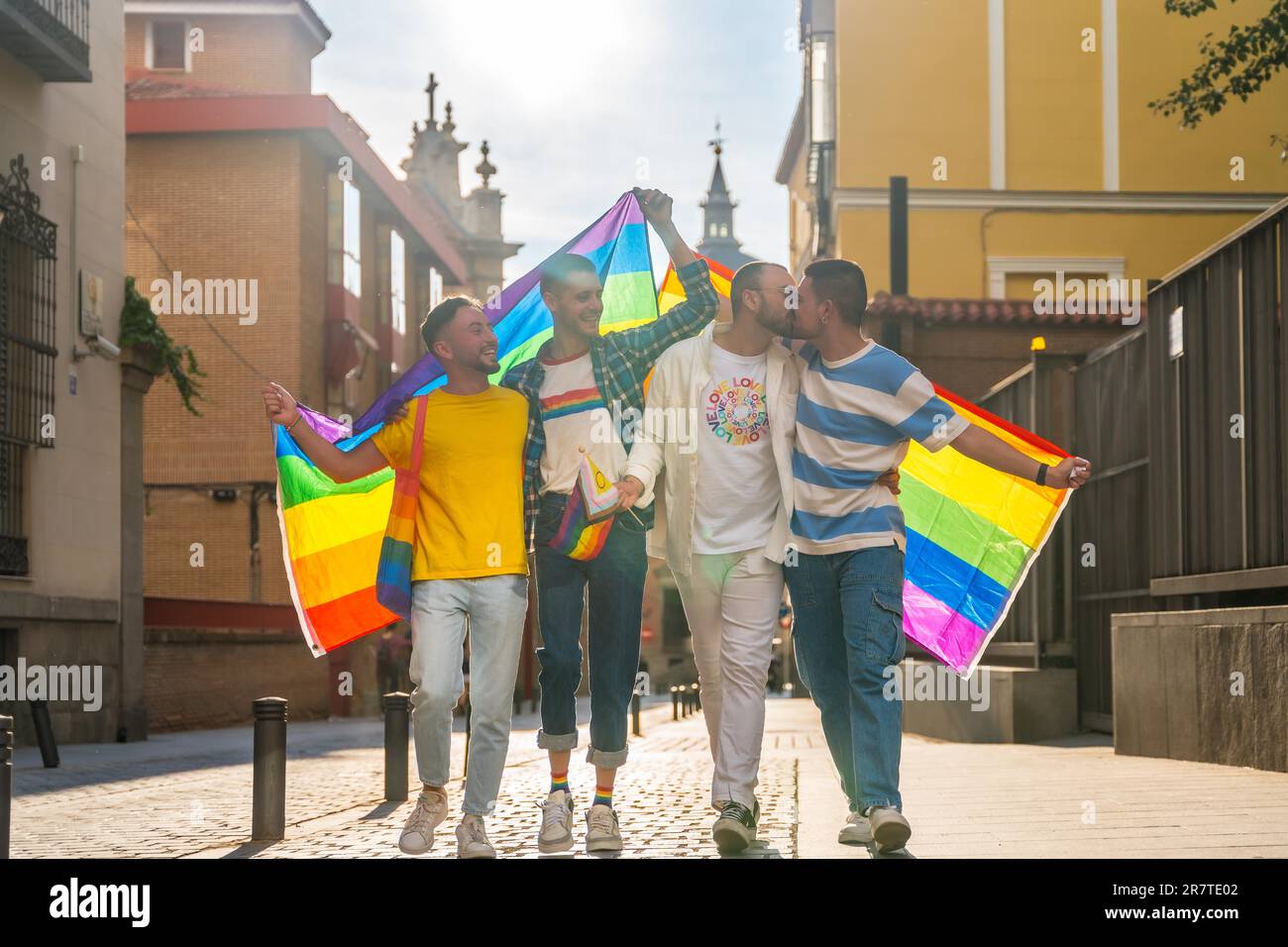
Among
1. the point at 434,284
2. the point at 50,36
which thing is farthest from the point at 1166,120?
the point at 434,284

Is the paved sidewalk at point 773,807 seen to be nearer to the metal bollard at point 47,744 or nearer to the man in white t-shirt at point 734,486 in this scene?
the metal bollard at point 47,744

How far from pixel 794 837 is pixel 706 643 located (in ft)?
3.23

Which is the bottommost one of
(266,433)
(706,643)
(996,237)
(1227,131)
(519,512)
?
(706,643)

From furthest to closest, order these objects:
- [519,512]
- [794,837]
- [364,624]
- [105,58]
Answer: [105,58] → [364,624] → [794,837] → [519,512]

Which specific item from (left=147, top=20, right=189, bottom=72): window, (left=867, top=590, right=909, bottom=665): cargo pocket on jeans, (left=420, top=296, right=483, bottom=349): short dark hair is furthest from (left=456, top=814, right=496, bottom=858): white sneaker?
(left=147, top=20, right=189, bottom=72): window

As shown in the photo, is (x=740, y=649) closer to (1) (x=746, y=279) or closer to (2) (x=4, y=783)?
(1) (x=746, y=279)

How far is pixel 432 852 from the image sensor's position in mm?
6434

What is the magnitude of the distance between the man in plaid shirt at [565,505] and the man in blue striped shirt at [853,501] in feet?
1.62

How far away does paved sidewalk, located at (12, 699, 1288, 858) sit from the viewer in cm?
632

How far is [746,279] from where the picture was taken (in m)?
6.13

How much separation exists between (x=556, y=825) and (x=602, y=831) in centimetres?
19
